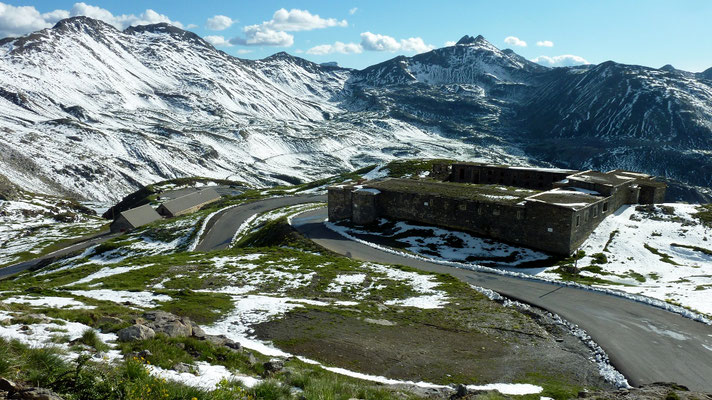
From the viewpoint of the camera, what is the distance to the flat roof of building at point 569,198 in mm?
41653

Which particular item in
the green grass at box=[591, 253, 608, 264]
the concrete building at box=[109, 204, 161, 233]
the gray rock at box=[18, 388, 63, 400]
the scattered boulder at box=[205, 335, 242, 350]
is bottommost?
the concrete building at box=[109, 204, 161, 233]

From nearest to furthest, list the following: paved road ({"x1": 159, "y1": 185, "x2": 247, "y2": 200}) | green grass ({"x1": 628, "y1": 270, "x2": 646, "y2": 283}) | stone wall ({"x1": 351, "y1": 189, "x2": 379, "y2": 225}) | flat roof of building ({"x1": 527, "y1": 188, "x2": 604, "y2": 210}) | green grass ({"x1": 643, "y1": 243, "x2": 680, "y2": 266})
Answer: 1. green grass ({"x1": 628, "y1": 270, "x2": 646, "y2": 283})
2. green grass ({"x1": 643, "y1": 243, "x2": 680, "y2": 266})
3. flat roof of building ({"x1": 527, "y1": 188, "x2": 604, "y2": 210})
4. stone wall ({"x1": 351, "y1": 189, "x2": 379, "y2": 225})
5. paved road ({"x1": 159, "y1": 185, "x2": 247, "y2": 200})

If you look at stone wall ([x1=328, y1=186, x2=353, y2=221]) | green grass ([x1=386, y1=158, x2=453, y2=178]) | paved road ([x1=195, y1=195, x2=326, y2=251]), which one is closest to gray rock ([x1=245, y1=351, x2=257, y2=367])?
stone wall ([x1=328, y1=186, x2=353, y2=221])

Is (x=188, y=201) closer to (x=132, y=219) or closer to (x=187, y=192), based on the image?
(x=132, y=219)

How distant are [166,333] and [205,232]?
5110 centimetres

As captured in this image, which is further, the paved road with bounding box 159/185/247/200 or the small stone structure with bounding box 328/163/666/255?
the paved road with bounding box 159/185/247/200

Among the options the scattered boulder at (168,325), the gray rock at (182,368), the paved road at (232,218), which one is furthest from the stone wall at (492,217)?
the gray rock at (182,368)

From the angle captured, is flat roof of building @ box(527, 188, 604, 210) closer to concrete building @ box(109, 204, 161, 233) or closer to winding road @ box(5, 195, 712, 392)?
winding road @ box(5, 195, 712, 392)

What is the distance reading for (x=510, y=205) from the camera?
43938 millimetres

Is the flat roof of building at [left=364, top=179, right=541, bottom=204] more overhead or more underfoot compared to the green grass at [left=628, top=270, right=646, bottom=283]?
more overhead

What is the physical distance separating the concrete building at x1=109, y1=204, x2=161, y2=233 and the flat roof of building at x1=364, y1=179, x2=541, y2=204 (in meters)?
58.9

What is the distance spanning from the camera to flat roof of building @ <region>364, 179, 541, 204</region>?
47.1m

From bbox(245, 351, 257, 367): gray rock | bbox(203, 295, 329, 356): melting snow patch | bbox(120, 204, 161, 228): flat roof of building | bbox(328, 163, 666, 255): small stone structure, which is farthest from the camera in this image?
bbox(120, 204, 161, 228): flat roof of building

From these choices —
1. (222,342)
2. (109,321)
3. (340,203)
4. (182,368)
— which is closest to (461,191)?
(340,203)
